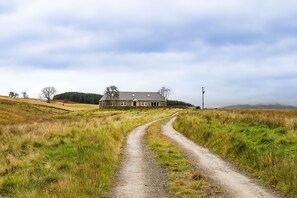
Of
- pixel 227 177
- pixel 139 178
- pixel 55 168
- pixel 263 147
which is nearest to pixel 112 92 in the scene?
pixel 263 147

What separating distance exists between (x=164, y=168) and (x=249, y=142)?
17.9 ft

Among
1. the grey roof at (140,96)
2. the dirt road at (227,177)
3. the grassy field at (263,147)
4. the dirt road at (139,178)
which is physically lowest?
the dirt road at (139,178)

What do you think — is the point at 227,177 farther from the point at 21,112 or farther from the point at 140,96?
the point at 140,96

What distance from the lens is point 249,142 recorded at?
55.6ft

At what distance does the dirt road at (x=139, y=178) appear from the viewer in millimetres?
10188

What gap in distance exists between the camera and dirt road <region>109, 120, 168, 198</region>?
33.4 ft

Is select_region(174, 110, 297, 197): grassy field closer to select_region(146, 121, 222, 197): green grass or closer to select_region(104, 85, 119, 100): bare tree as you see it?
select_region(146, 121, 222, 197): green grass

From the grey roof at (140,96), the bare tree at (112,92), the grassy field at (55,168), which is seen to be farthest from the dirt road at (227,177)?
the grey roof at (140,96)

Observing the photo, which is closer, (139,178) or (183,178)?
(183,178)

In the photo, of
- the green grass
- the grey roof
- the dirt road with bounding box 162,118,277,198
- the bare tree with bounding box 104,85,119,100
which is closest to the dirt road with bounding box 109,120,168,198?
the green grass

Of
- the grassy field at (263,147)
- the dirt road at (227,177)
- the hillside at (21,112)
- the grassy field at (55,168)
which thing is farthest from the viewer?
the hillside at (21,112)

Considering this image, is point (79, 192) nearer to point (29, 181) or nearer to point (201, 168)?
point (29, 181)

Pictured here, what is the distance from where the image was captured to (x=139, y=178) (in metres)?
12.2

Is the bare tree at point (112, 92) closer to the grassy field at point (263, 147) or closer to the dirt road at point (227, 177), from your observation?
the grassy field at point (263, 147)
